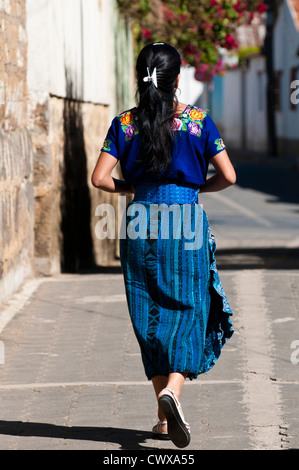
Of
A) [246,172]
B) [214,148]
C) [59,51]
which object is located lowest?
[246,172]

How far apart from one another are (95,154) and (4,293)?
3.96 meters

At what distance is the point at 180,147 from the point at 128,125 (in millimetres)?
254

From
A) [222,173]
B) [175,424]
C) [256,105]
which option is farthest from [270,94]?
[175,424]

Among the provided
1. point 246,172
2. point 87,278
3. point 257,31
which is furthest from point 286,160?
point 87,278

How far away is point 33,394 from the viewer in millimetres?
5609

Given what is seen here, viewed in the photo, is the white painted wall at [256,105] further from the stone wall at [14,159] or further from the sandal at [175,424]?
the sandal at [175,424]

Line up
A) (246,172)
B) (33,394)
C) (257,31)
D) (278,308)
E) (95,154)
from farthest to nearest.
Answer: (257,31), (246,172), (95,154), (278,308), (33,394)

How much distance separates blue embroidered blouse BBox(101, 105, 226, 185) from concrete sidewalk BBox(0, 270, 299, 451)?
1.16 m

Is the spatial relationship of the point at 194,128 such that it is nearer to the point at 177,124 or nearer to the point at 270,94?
the point at 177,124

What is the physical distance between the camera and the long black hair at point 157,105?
4660 mm

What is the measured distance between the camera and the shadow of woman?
4.79 metres

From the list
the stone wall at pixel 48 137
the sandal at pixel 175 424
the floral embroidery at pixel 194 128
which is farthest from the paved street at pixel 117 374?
the floral embroidery at pixel 194 128
